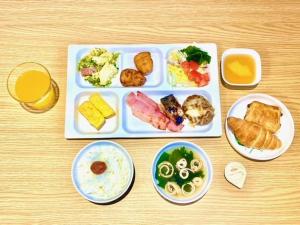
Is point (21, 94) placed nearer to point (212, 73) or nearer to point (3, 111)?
point (3, 111)

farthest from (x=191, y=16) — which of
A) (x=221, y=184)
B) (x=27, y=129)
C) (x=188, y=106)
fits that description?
(x=27, y=129)

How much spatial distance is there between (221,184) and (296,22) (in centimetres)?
106

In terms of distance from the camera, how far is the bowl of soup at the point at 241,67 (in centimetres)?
211

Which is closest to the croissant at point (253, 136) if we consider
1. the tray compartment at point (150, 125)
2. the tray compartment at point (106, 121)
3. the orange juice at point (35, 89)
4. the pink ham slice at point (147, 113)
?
the tray compartment at point (150, 125)

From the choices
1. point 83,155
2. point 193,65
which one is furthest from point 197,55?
point 83,155

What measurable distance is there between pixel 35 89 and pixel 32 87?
24 millimetres

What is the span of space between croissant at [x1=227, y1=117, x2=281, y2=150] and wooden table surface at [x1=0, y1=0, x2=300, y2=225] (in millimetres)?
91

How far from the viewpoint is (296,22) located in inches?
89.7

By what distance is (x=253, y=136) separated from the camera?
1970mm

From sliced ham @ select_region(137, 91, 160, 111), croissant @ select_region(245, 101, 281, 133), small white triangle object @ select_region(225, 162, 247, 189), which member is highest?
sliced ham @ select_region(137, 91, 160, 111)

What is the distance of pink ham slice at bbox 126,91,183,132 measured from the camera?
2033mm

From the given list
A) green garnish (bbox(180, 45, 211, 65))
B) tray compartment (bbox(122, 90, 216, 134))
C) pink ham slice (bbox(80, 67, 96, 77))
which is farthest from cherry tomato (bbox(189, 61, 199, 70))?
pink ham slice (bbox(80, 67, 96, 77))

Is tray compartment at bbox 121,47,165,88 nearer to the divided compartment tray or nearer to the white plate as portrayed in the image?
the divided compartment tray

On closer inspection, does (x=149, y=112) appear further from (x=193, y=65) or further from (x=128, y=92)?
(x=193, y=65)
